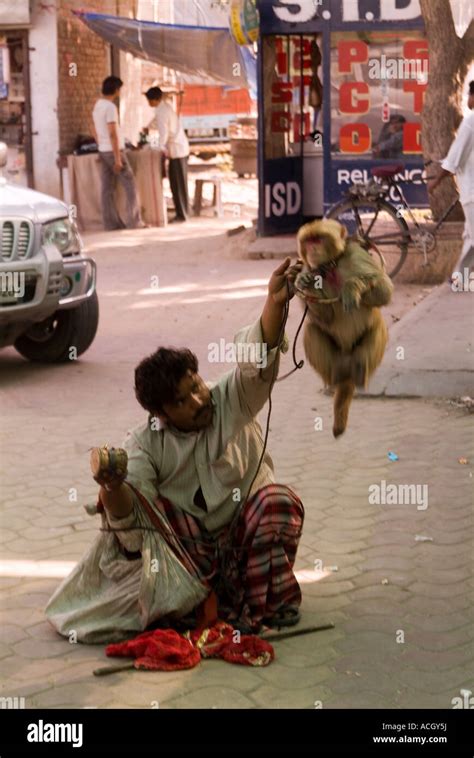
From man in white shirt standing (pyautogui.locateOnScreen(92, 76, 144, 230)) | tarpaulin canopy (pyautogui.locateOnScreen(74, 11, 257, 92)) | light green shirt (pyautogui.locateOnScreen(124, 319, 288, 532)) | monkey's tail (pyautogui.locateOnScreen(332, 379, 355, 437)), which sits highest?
tarpaulin canopy (pyautogui.locateOnScreen(74, 11, 257, 92))

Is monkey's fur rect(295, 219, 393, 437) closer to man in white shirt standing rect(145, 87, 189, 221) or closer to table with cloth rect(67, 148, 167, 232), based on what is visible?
table with cloth rect(67, 148, 167, 232)

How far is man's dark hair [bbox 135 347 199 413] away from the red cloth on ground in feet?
2.54

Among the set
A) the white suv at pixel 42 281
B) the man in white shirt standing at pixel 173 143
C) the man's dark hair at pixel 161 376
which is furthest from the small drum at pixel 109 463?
the man in white shirt standing at pixel 173 143

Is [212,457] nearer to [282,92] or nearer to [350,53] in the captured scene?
[350,53]

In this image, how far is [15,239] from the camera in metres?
8.27

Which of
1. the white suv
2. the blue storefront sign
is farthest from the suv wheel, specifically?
the blue storefront sign

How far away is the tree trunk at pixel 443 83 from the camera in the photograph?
11.9 m

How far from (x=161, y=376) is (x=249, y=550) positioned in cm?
70

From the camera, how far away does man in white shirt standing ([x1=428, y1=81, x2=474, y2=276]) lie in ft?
33.1

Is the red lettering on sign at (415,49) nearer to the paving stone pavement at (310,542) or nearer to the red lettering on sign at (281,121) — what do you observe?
the red lettering on sign at (281,121)

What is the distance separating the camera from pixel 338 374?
3.44 m

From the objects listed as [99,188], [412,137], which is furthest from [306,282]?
[99,188]

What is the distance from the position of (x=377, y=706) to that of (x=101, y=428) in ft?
12.4
